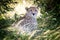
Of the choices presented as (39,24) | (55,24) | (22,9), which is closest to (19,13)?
(22,9)

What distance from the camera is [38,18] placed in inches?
55.2

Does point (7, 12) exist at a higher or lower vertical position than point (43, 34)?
higher

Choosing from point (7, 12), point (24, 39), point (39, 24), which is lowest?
point (24, 39)

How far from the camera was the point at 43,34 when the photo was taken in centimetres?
135

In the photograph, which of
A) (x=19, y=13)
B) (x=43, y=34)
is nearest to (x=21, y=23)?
(x=19, y=13)

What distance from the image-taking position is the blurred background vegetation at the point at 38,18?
136 centimetres

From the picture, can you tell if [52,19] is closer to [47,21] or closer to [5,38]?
[47,21]

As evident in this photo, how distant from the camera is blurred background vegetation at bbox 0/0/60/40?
4.46ft

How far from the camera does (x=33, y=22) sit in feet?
4.61

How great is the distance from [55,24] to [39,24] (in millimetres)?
126

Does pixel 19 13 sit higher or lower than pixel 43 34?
higher

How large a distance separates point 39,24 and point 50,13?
0.42 feet

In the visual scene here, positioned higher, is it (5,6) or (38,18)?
(5,6)

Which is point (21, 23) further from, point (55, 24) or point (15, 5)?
point (55, 24)
